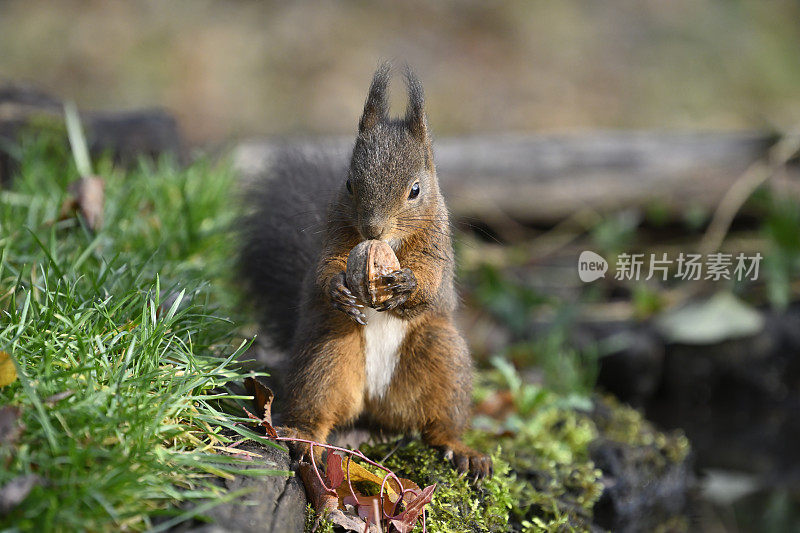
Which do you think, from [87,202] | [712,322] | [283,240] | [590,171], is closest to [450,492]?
[283,240]

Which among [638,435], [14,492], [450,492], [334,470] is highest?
[14,492]

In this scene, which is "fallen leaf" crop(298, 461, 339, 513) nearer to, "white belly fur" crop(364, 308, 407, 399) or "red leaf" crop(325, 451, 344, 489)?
"red leaf" crop(325, 451, 344, 489)

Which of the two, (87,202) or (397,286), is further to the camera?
(87,202)

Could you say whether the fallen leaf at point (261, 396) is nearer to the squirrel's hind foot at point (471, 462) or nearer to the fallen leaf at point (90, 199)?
the squirrel's hind foot at point (471, 462)

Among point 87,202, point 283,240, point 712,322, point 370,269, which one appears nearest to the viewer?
point 370,269

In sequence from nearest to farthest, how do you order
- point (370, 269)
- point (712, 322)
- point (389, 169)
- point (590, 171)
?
point (370, 269), point (389, 169), point (712, 322), point (590, 171)

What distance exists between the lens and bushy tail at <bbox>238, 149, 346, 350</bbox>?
265 cm

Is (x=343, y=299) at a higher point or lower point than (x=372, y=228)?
lower

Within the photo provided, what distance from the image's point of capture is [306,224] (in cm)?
262

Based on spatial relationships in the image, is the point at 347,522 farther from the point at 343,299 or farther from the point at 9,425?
the point at 9,425

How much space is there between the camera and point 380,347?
2227 mm

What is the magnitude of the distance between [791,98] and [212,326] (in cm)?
805

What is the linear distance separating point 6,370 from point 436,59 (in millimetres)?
7903

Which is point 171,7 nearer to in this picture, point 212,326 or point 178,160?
point 178,160
